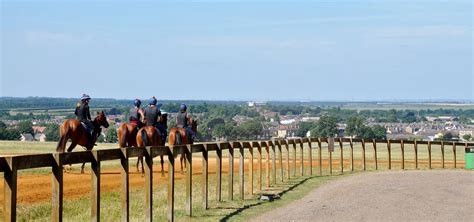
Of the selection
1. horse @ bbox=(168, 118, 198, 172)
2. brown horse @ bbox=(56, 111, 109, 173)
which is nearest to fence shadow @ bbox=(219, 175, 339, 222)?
horse @ bbox=(168, 118, 198, 172)

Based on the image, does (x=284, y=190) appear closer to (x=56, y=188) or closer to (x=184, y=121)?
(x=184, y=121)

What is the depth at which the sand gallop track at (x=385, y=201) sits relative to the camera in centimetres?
1806

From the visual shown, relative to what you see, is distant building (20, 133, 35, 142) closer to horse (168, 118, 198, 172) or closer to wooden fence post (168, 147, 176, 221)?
horse (168, 118, 198, 172)

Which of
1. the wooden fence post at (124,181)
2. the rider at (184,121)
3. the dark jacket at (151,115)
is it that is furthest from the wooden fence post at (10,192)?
the rider at (184,121)

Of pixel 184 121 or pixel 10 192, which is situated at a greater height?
pixel 184 121

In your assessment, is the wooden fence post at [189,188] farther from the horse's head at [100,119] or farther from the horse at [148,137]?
the horse's head at [100,119]

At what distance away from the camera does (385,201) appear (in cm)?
2155

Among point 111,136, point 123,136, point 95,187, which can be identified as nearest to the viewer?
point 95,187

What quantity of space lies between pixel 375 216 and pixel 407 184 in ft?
33.3

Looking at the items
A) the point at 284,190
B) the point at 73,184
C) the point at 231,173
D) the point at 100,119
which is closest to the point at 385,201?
the point at 231,173

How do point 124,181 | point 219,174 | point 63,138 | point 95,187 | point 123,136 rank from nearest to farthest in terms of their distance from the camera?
point 95,187
point 124,181
point 219,174
point 63,138
point 123,136

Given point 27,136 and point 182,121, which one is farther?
point 27,136

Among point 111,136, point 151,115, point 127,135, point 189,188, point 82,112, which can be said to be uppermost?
point 82,112

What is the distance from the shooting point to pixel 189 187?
18.1 metres
